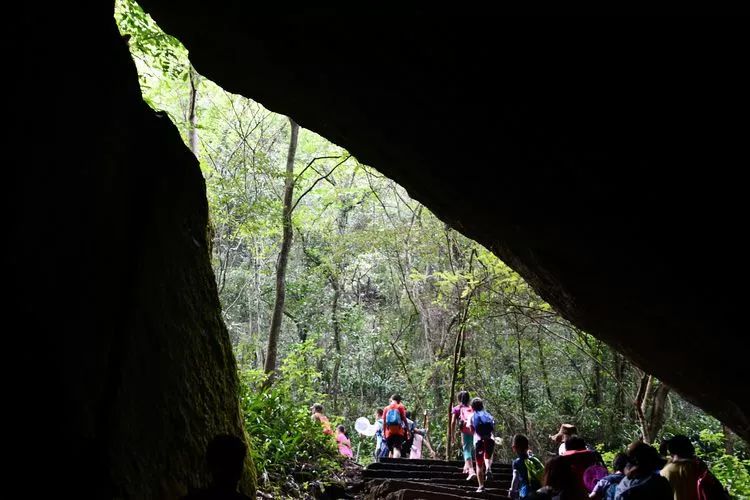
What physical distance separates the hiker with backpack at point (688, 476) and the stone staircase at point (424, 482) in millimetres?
3303

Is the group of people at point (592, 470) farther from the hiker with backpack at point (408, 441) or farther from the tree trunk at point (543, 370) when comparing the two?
the tree trunk at point (543, 370)

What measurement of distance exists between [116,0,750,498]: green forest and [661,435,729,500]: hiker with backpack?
2960mm

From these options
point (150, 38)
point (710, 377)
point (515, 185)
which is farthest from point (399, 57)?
point (150, 38)

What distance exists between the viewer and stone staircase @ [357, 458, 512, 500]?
783cm

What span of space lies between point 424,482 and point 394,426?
2.38 metres

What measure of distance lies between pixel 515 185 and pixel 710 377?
8.30ft

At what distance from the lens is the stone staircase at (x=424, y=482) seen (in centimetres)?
783

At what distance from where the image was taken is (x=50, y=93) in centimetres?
488

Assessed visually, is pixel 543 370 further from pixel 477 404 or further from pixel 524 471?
pixel 524 471

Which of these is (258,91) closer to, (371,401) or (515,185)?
(515,185)

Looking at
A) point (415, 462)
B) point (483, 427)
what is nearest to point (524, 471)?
point (483, 427)

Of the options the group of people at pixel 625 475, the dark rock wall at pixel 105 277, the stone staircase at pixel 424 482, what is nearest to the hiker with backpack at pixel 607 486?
the group of people at pixel 625 475

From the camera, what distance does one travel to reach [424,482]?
31.5 ft

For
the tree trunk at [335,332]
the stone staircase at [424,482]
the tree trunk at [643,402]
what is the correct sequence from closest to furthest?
the stone staircase at [424,482] → the tree trunk at [643,402] → the tree trunk at [335,332]
